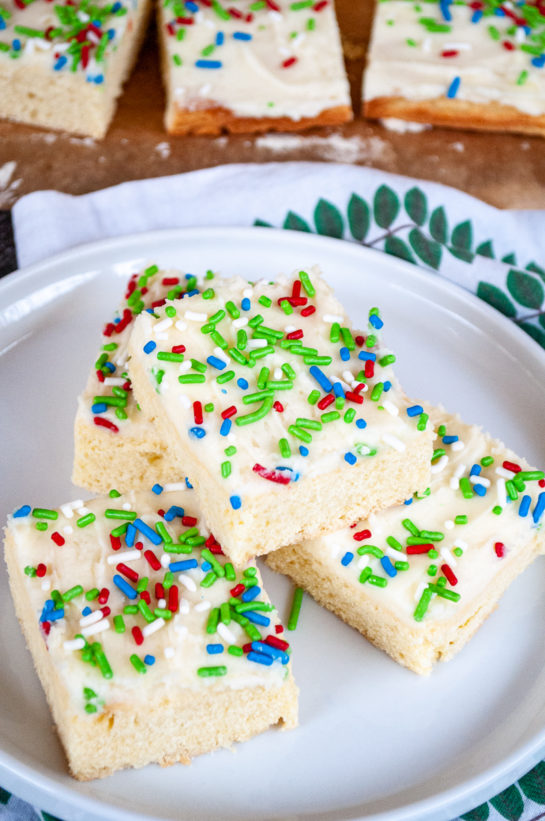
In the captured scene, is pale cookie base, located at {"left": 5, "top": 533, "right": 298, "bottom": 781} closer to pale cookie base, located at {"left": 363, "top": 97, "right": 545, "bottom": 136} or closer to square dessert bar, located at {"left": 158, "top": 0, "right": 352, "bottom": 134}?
square dessert bar, located at {"left": 158, "top": 0, "right": 352, "bottom": 134}

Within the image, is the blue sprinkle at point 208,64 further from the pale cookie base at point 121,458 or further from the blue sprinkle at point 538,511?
the blue sprinkle at point 538,511

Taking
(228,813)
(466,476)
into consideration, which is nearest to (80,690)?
(228,813)

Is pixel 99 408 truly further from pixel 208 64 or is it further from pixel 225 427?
pixel 208 64

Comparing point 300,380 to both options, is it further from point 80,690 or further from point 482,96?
point 482,96

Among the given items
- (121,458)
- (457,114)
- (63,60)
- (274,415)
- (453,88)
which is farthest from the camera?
(457,114)

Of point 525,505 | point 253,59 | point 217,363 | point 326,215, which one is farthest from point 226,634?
point 253,59

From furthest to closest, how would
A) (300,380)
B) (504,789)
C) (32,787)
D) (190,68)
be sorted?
(190,68) → (300,380) → (504,789) → (32,787)

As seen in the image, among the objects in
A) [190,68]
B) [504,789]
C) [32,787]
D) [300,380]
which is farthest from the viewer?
[190,68]
